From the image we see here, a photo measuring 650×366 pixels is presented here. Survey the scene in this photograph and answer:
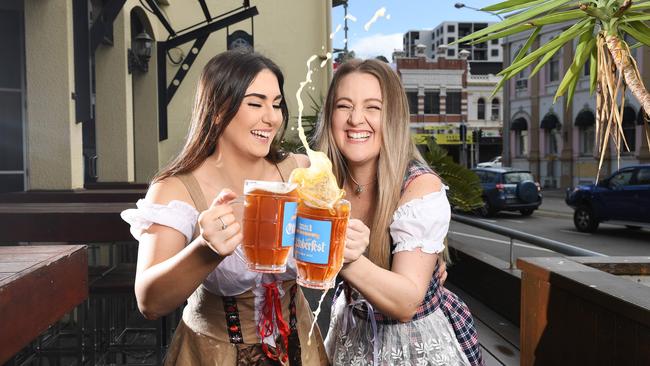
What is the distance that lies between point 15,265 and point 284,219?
3.14ft

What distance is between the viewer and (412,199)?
1481 mm

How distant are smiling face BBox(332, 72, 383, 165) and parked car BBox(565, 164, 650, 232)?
35.1 feet

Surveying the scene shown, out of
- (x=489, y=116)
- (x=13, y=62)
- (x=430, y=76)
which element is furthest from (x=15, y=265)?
(x=489, y=116)

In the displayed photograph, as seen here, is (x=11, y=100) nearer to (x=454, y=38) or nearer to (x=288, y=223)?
(x=288, y=223)

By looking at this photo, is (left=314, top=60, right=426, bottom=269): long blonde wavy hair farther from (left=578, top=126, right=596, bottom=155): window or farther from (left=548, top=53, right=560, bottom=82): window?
(left=548, top=53, right=560, bottom=82): window

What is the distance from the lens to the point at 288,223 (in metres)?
1.13

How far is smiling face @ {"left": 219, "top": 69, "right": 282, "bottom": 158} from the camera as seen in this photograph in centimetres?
143


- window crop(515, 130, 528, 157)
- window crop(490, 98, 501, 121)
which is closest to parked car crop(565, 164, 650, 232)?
window crop(515, 130, 528, 157)

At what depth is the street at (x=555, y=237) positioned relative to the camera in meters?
9.38

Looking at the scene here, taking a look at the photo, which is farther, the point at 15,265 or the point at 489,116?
the point at 489,116

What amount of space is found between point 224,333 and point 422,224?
1.99ft

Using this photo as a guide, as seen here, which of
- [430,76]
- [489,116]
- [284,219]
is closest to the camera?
[284,219]

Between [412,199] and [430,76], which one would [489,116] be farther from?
[412,199]

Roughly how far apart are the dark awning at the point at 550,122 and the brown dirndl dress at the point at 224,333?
30.2 metres
